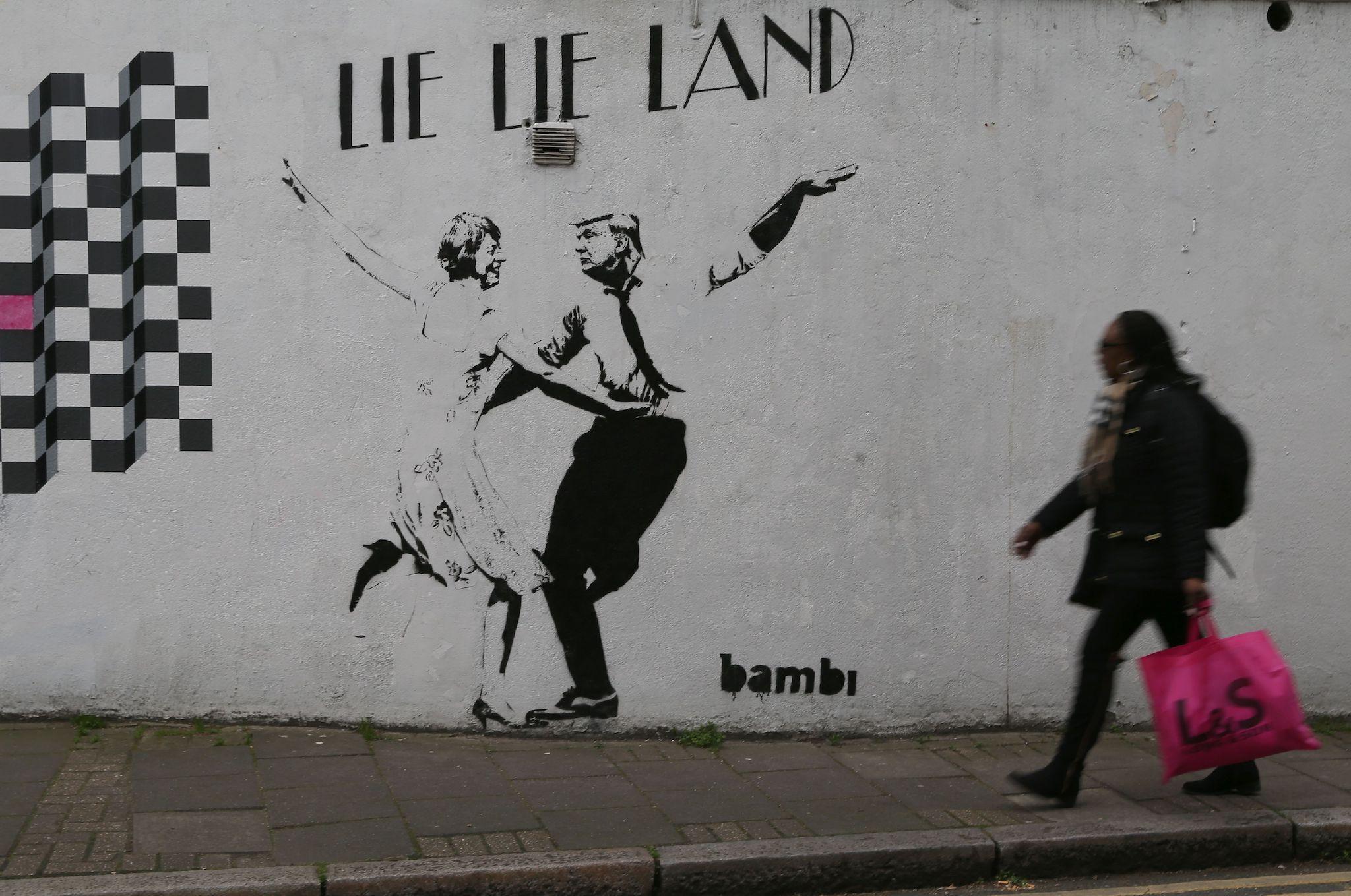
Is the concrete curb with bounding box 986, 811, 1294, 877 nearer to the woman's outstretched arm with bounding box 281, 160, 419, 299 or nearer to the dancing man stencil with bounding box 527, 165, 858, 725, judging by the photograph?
the dancing man stencil with bounding box 527, 165, 858, 725

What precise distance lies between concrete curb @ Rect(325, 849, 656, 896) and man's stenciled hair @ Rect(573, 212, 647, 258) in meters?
2.75

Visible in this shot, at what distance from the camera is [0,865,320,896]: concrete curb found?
12.9 ft

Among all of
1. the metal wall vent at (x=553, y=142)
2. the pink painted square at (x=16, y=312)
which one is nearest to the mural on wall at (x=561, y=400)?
the metal wall vent at (x=553, y=142)

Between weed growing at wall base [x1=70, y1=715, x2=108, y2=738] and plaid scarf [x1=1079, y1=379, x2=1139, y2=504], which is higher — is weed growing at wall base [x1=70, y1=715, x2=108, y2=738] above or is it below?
below

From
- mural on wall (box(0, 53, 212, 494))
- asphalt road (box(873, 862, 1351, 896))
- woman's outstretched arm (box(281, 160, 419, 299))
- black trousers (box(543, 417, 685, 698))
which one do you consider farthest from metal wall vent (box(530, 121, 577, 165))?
asphalt road (box(873, 862, 1351, 896))

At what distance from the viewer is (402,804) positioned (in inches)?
190

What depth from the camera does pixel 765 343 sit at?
584 cm

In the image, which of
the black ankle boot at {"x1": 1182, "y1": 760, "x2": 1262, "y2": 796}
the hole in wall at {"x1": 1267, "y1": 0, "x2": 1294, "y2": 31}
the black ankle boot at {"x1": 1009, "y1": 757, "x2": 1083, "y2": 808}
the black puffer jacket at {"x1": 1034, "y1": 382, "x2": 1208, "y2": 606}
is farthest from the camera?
the hole in wall at {"x1": 1267, "y1": 0, "x2": 1294, "y2": 31}

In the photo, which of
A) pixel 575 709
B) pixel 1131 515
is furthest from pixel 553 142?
pixel 1131 515

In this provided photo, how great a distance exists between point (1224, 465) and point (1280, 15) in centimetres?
274

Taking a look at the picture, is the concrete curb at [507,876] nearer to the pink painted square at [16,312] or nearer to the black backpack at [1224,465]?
Result: the black backpack at [1224,465]

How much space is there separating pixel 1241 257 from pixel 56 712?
5945 mm

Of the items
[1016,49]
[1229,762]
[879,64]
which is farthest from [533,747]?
[1016,49]

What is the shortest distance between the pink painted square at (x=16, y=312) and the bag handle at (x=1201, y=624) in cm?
505
